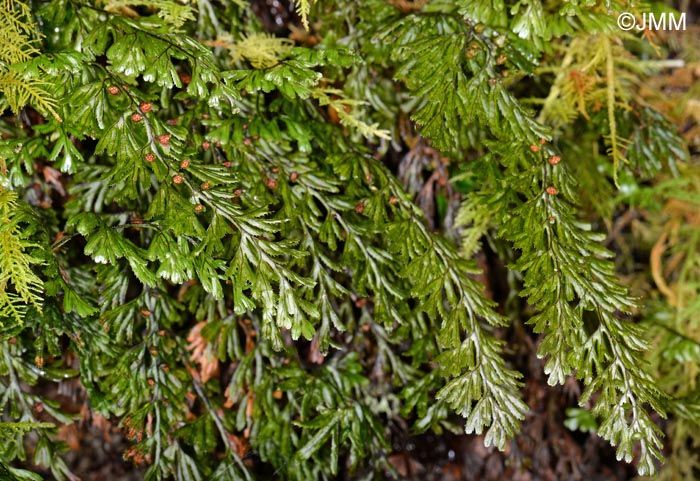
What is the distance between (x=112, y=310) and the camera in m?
1.35

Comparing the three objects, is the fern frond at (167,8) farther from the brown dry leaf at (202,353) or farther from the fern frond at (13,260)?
the brown dry leaf at (202,353)

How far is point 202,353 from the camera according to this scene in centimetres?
155

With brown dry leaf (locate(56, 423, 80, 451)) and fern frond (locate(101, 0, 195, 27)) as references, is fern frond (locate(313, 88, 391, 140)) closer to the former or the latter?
fern frond (locate(101, 0, 195, 27))

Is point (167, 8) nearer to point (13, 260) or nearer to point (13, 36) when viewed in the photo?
point (13, 36)

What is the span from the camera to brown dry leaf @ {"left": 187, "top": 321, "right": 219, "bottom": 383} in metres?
1.53

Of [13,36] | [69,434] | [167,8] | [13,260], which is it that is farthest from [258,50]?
[69,434]

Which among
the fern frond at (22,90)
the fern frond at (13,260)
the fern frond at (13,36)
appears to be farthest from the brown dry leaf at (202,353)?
the fern frond at (13,36)

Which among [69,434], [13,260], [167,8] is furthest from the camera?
[69,434]

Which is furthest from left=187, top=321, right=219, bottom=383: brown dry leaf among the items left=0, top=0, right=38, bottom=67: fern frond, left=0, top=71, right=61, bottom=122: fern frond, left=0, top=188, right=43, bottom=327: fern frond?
left=0, top=0, right=38, bottom=67: fern frond

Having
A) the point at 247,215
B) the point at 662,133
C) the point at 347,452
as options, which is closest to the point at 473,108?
the point at 247,215

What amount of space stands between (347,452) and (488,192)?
0.92 meters

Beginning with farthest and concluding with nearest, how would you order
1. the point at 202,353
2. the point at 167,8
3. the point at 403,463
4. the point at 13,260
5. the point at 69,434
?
the point at 403,463 < the point at 69,434 < the point at 202,353 < the point at 167,8 < the point at 13,260

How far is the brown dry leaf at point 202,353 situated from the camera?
A: 5.01ft

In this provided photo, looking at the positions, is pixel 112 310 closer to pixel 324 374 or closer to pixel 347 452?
pixel 324 374
